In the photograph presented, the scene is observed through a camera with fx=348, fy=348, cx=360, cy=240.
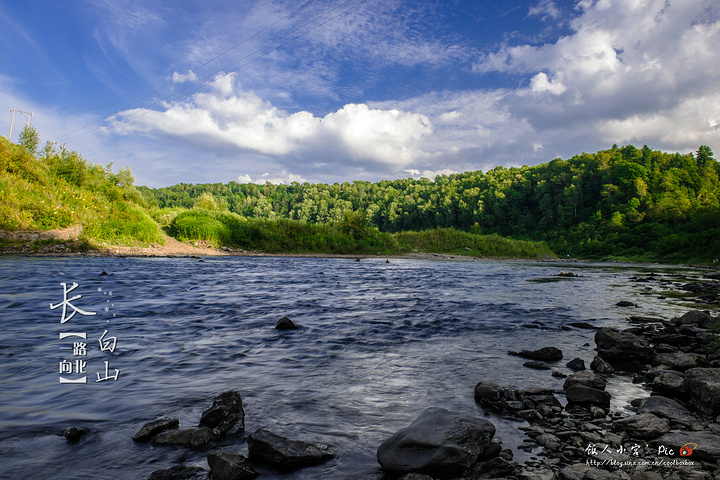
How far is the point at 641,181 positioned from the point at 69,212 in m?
113

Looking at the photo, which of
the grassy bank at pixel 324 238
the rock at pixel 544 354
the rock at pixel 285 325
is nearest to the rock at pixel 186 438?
the rock at pixel 285 325

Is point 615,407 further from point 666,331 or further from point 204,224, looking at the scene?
point 204,224

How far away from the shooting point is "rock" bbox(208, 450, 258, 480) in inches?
A: 122

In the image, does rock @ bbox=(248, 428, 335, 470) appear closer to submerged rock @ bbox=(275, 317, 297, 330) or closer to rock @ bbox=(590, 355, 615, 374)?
rock @ bbox=(590, 355, 615, 374)

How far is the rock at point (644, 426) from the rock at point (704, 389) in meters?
0.70

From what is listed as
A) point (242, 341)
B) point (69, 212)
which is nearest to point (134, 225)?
point (69, 212)

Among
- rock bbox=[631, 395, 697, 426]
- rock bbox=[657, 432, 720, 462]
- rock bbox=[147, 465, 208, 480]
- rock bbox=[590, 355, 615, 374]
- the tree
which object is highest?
the tree

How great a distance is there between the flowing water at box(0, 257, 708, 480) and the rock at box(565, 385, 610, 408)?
10.8 inches

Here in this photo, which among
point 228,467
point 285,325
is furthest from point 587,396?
point 285,325

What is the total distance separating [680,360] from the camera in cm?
636

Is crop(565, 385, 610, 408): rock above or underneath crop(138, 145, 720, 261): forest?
underneath

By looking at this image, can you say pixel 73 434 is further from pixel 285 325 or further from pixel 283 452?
pixel 285 325

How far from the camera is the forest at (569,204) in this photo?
232 feet

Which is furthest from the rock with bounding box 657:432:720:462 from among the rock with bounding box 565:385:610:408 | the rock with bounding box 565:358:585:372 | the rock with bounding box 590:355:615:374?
the rock with bounding box 565:358:585:372
